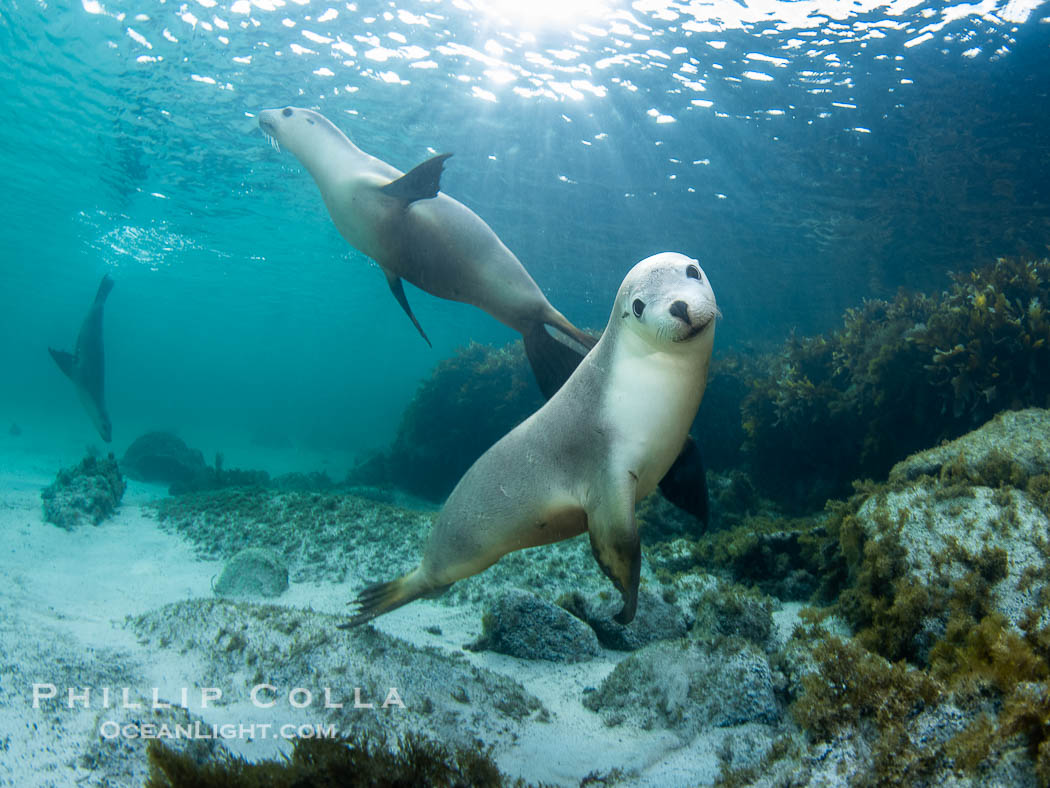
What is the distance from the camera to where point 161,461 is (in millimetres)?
17422

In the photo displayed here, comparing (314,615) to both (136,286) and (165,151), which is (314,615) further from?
(136,286)

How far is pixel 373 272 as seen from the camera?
3081cm

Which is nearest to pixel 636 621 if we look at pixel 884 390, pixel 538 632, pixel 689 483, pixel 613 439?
pixel 538 632

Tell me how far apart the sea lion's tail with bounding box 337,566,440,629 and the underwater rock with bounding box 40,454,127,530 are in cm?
823

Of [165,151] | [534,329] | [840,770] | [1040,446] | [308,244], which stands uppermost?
[165,151]

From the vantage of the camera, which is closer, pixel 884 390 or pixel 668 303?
pixel 668 303

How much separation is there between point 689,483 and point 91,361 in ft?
51.9

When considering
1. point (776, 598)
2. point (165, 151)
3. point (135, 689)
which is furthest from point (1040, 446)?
point (165, 151)

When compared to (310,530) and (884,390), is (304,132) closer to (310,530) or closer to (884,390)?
(310,530)

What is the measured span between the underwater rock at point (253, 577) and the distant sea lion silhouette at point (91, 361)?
9823 mm

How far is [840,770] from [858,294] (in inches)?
1041

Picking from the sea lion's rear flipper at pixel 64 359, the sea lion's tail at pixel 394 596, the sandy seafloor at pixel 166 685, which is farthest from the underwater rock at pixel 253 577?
the sea lion's rear flipper at pixel 64 359

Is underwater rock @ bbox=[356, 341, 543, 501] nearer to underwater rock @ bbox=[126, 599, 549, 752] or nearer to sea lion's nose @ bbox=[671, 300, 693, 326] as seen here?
underwater rock @ bbox=[126, 599, 549, 752]

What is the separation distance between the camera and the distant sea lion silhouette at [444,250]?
283 cm
